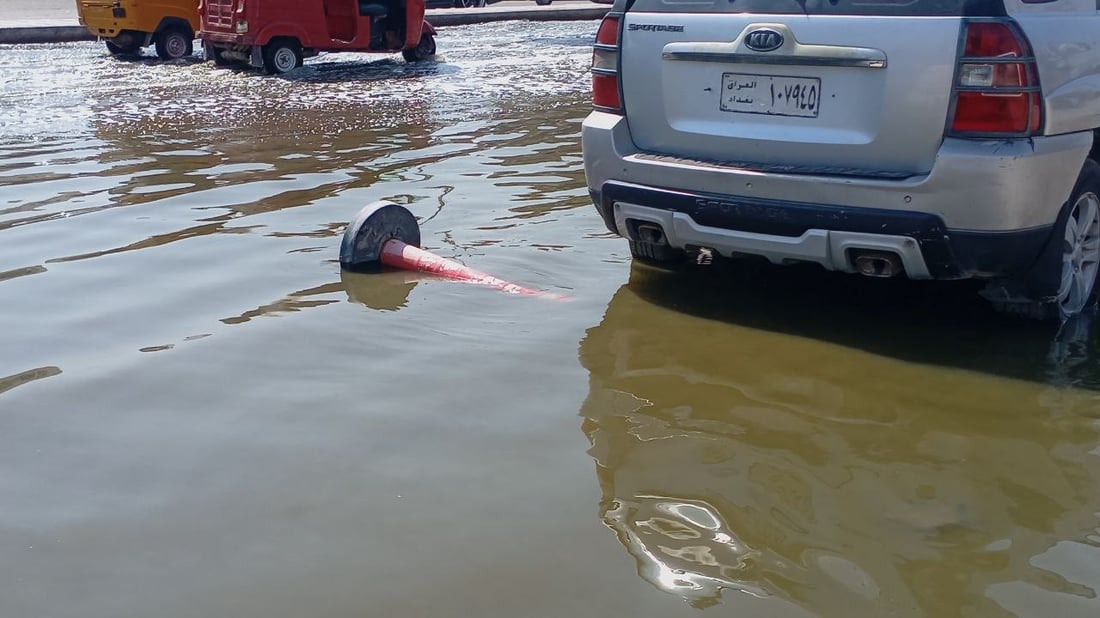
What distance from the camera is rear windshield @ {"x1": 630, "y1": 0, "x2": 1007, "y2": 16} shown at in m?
4.18

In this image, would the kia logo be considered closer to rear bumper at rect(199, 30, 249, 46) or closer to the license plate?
the license plate

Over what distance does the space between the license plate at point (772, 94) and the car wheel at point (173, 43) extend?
16138 millimetres

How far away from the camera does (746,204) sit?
4.64 metres

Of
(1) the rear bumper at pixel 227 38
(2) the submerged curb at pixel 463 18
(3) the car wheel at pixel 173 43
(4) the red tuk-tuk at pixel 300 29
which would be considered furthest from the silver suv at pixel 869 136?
(2) the submerged curb at pixel 463 18

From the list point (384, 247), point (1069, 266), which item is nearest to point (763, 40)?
point (1069, 266)

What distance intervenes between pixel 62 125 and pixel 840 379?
890cm

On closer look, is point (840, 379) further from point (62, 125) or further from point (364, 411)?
point (62, 125)

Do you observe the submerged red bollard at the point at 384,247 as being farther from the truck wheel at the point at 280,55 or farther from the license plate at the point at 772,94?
the truck wheel at the point at 280,55

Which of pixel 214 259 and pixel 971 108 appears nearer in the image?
pixel 971 108

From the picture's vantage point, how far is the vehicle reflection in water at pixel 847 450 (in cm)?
287

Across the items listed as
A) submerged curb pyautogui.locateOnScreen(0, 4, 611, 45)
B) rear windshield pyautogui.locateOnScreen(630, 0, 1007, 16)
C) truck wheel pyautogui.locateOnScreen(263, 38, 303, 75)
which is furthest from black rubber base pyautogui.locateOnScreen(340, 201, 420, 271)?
submerged curb pyautogui.locateOnScreen(0, 4, 611, 45)

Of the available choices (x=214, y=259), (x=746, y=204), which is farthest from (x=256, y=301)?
(x=746, y=204)

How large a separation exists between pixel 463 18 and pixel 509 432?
26211mm

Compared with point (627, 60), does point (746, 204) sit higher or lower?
lower
